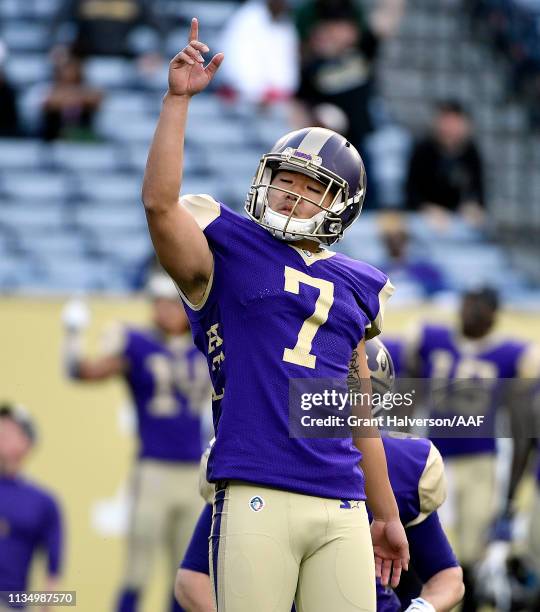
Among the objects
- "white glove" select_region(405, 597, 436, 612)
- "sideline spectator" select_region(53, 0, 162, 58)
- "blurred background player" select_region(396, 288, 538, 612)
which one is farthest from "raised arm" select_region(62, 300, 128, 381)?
"white glove" select_region(405, 597, 436, 612)

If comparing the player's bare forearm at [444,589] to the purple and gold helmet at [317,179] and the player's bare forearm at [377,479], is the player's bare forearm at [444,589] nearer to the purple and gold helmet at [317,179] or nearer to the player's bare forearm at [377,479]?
the player's bare forearm at [377,479]

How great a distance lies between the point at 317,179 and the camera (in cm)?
371

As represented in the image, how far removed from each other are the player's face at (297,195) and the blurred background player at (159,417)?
410 cm

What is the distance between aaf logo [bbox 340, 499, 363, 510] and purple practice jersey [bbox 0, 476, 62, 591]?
12.6ft

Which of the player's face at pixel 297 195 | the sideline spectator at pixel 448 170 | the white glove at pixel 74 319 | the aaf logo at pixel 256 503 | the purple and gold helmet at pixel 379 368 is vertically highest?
the sideline spectator at pixel 448 170

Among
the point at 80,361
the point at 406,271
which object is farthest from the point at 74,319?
the point at 406,271

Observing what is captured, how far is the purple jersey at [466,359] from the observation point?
796 centimetres

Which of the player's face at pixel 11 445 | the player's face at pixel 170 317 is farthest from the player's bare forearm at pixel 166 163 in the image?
the player's face at pixel 170 317

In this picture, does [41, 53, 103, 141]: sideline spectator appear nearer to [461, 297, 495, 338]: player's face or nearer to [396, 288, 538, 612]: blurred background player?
[396, 288, 538, 612]: blurred background player

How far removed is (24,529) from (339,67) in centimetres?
441

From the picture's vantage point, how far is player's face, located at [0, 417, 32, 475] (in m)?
7.45

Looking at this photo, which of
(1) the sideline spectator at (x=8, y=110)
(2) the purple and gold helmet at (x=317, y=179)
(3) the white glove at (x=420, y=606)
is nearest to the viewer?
(2) the purple and gold helmet at (x=317, y=179)

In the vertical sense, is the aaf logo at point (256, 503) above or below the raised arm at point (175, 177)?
below

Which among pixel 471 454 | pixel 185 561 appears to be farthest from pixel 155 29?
pixel 185 561
